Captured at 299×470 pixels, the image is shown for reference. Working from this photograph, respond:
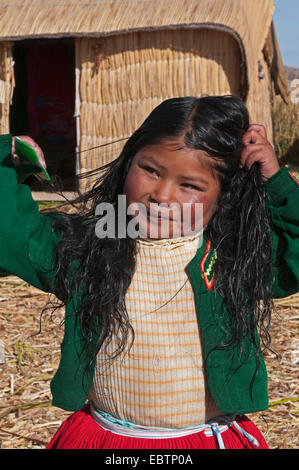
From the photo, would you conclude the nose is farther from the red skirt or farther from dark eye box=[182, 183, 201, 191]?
the red skirt

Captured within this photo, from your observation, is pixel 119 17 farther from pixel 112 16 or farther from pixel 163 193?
pixel 163 193

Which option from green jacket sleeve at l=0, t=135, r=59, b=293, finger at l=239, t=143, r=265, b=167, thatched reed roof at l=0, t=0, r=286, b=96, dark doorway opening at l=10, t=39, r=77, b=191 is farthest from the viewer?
dark doorway opening at l=10, t=39, r=77, b=191

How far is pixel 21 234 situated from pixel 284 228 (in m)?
0.70

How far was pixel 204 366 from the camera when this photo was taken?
182 cm

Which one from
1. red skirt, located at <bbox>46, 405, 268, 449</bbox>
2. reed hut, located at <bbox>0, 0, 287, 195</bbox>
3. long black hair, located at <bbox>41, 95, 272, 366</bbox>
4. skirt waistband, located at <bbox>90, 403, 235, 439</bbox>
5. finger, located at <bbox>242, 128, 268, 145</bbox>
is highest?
reed hut, located at <bbox>0, 0, 287, 195</bbox>

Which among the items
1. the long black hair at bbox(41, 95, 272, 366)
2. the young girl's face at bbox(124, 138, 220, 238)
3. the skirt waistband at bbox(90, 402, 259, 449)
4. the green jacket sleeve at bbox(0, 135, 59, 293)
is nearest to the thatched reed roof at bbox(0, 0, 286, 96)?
the long black hair at bbox(41, 95, 272, 366)

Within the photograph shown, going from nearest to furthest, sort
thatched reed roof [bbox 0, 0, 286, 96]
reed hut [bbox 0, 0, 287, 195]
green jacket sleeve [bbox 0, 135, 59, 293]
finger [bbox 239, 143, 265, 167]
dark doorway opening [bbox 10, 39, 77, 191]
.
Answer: green jacket sleeve [bbox 0, 135, 59, 293] < finger [bbox 239, 143, 265, 167] < thatched reed roof [bbox 0, 0, 286, 96] < reed hut [bbox 0, 0, 287, 195] < dark doorway opening [bbox 10, 39, 77, 191]

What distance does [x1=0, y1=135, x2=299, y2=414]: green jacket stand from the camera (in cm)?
175

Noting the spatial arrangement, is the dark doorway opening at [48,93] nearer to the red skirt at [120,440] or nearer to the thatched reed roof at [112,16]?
the thatched reed roof at [112,16]

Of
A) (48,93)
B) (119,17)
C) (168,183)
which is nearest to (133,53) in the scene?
(119,17)

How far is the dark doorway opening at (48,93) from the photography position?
1109 centimetres

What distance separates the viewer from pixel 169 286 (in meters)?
1.84

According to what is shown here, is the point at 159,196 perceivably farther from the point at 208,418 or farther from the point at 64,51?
the point at 64,51
